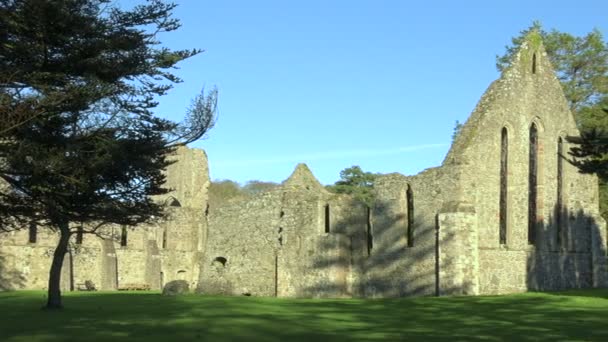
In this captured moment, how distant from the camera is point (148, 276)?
47062 mm

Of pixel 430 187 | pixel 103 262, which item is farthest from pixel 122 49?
pixel 103 262

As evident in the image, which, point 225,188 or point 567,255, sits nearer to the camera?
point 567,255

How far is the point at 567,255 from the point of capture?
33.7 meters

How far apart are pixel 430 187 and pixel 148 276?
71.0 ft

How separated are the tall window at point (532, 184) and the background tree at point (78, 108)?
16075 millimetres

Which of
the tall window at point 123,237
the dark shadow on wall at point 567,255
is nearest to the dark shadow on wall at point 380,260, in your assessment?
the dark shadow on wall at point 567,255

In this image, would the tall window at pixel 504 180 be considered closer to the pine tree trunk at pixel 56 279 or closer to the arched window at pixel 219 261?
the arched window at pixel 219 261

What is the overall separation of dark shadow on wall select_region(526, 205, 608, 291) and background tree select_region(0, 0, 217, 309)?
16.5m

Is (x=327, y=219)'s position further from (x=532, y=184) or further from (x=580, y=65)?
(x=580, y=65)

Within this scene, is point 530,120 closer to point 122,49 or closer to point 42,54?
point 122,49

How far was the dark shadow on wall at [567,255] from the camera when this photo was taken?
32.3 meters

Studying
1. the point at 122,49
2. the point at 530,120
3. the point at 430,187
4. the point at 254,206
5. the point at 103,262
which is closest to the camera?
the point at 122,49

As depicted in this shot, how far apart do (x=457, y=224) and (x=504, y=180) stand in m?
3.66

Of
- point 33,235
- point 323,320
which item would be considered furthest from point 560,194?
point 33,235
